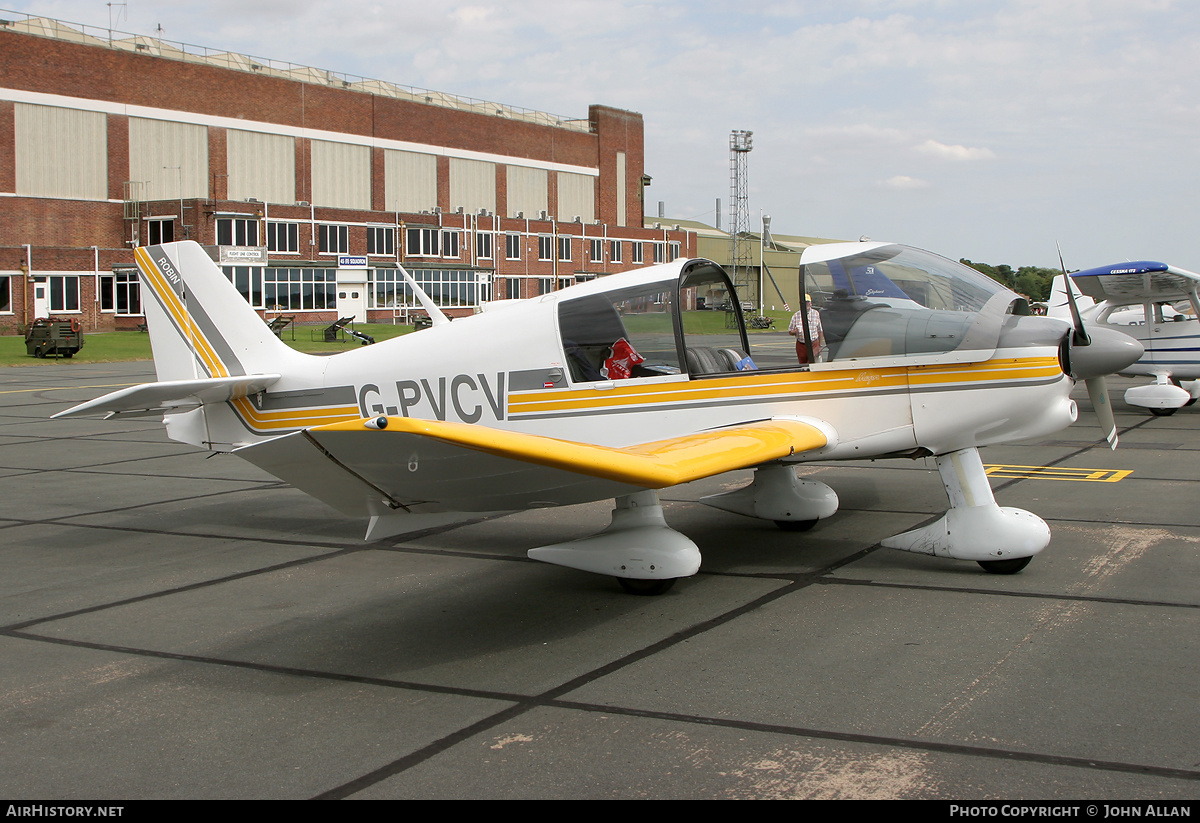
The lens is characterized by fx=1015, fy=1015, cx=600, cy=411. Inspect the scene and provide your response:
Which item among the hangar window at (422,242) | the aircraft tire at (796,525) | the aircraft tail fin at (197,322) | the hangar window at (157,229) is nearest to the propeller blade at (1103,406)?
the aircraft tire at (796,525)

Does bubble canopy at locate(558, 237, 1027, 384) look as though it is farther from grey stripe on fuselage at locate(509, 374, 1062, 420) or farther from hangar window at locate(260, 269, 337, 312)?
hangar window at locate(260, 269, 337, 312)

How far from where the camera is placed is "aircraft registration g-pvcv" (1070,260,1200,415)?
52.1 ft

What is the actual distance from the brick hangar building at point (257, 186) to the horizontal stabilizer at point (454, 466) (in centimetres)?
5356

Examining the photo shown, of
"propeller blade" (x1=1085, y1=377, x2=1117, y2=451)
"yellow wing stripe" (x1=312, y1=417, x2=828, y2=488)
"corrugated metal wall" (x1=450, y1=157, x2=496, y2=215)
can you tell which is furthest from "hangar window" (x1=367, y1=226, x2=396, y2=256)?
"propeller blade" (x1=1085, y1=377, x2=1117, y2=451)

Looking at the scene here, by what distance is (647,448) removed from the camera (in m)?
6.32

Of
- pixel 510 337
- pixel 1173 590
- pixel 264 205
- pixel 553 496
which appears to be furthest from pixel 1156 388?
pixel 264 205

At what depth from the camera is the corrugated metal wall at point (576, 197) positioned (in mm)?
90938

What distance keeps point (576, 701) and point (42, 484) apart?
9.20 meters

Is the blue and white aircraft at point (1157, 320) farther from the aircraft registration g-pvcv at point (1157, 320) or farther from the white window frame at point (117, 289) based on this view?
the white window frame at point (117, 289)

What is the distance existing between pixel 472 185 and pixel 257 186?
65.4ft

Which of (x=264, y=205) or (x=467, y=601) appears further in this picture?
(x=264, y=205)

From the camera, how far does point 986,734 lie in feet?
13.7

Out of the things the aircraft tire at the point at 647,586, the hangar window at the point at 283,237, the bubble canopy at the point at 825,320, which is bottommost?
the aircraft tire at the point at 647,586
